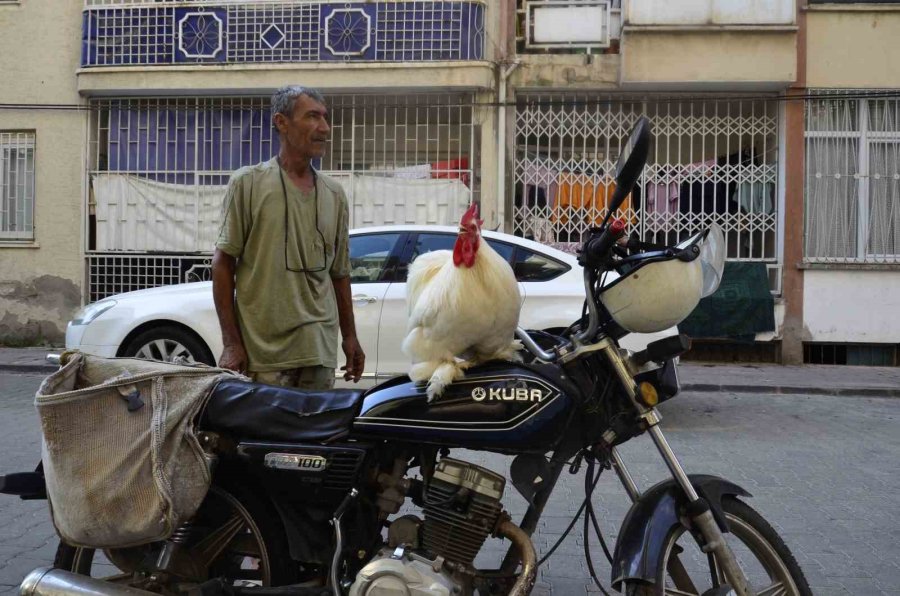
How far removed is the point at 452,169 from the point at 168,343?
5470mm

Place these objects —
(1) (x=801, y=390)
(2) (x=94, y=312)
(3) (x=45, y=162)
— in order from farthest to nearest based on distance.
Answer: (3) (x=45, y=162) → (1) (x=801, y=390) → (2) (x=94, y=312)

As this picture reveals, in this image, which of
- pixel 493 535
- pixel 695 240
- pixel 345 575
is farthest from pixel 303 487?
pixel 695 240

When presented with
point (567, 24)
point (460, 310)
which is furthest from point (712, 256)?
point (567, 24)

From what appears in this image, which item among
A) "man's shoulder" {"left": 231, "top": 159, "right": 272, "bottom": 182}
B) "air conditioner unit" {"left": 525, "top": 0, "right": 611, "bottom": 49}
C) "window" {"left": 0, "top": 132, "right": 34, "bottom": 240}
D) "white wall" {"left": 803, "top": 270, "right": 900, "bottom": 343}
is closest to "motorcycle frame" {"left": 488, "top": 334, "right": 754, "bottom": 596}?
"man's shoulder" {"left": 231, "top": 159, "right": 272, "bottom": 182}

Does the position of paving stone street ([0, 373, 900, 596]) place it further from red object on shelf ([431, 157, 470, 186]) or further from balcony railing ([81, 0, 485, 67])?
balcony railing ([81, 0, 485, 67])

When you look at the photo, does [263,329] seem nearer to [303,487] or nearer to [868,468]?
[303,487]

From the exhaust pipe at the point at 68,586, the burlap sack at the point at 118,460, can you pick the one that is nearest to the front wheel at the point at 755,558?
the burlap sack at the point at 118,460

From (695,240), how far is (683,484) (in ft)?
2.33

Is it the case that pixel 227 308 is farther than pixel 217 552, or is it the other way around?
pixel 227 308

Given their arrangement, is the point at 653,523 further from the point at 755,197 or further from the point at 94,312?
the point at 755,197

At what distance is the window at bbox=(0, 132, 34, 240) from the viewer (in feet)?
39.6

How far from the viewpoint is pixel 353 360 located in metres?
3.42

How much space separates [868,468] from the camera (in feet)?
18.4

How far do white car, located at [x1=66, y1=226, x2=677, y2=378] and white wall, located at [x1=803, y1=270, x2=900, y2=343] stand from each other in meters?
4.92
